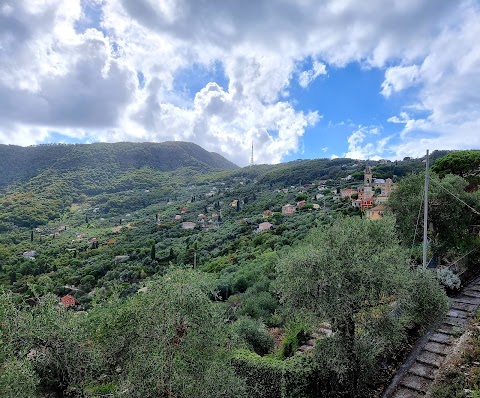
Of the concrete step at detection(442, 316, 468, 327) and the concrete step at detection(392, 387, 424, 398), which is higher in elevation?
the concrete step at detection(442, 316, 468, 327)

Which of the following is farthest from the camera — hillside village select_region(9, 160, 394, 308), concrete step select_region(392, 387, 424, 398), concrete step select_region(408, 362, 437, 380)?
hillside village select_region(9, 160, 394, 308)

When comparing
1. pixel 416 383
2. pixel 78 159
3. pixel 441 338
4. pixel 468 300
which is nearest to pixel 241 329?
pixel 416 383

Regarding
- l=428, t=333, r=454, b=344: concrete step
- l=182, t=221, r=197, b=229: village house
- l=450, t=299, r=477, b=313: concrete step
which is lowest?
l=182, t=221, r=197, b=229: village house

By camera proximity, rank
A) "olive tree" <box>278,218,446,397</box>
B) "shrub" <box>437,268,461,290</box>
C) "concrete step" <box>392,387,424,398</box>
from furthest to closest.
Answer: "shrub" <box>437,268,461,290</box> → "concrete step" <box>392,387,424,398</box> → "olive tree" <box>278,218,446,397</box>

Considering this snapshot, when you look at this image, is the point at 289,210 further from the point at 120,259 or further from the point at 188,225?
the point at 120,259

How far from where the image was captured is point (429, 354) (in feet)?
33.6

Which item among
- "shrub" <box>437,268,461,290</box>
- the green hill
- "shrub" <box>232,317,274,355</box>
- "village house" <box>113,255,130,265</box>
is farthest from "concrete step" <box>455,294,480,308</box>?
the green hill

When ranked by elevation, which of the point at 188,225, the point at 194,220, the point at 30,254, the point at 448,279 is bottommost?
the point at 30,254

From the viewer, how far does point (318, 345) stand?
9398 mm

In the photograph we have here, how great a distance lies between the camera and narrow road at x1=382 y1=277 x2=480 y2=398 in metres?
9.08

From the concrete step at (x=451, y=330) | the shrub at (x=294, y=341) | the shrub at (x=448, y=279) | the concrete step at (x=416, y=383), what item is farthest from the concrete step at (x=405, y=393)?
the shrub at (x=448, y=279)

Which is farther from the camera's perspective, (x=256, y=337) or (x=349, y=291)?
(x=256, y=337)

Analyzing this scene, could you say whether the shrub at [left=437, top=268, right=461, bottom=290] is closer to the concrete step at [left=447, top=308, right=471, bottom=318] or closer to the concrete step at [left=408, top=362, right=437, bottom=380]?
the concrete step at [left=447, top=308, right=471, bottom=318]

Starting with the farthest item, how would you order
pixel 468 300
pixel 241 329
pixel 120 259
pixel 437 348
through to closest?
pixel 120 259 < pixel 241 329 < pixel 468 300 < pixel 437 348
